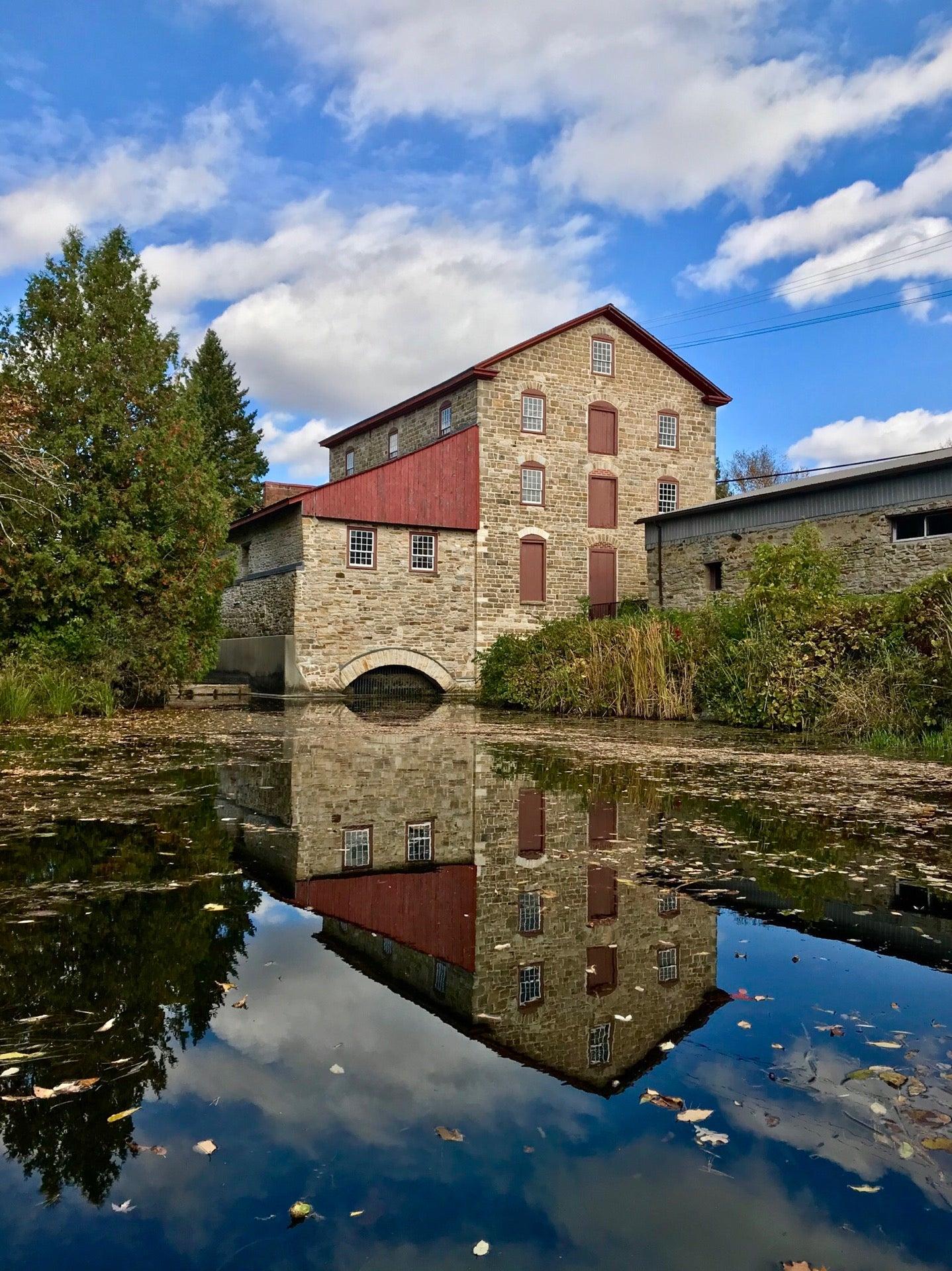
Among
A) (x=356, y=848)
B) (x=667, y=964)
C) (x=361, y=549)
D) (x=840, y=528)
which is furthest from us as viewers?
(x=361, y=549)

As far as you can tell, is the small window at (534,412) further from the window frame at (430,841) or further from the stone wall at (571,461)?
the window frame at (430,841)

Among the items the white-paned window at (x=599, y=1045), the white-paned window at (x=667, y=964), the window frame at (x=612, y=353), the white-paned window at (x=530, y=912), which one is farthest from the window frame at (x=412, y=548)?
the white-paned window at (x=599, y=1045)

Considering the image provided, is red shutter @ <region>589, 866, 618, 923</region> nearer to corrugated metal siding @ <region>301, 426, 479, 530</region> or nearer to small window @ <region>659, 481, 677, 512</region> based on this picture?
corrugated metal siding @ <region>301, 426, 479, 530</region>

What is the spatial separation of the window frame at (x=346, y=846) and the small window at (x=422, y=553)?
800 inches

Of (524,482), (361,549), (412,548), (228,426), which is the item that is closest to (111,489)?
(361,549)

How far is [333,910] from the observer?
4.64 m

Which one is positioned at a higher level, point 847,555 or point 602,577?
point 602,577

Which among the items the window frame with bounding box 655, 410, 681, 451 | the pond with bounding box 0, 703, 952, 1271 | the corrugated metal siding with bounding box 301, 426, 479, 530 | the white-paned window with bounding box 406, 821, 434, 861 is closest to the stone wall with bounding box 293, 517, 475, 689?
the corrugated metal siding with bounding box 301, 426, 479, 530

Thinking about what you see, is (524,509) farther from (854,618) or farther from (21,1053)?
→ (21,1053)

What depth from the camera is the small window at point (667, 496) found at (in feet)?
101

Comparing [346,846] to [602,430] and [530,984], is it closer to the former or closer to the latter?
[530,984]

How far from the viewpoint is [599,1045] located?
309 centimetres

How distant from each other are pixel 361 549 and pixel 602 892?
2169 centimetres

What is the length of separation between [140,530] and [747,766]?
1230 centimetres
